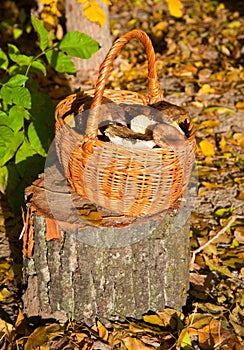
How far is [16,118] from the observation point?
8.60ft

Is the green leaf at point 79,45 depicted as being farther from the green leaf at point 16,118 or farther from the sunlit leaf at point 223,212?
the sunlit leaf at point 223,212

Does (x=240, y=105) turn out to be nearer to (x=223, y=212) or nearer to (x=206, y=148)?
(x=206, y=148)

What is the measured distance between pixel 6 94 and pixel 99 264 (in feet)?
2.89

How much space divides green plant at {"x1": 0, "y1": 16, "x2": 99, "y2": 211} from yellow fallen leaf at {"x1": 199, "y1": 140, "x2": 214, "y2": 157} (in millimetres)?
1102

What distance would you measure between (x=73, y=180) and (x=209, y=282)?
2.71 ft

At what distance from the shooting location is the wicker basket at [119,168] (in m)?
2.03

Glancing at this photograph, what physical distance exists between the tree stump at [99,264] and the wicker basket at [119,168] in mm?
74

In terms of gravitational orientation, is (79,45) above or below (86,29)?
above

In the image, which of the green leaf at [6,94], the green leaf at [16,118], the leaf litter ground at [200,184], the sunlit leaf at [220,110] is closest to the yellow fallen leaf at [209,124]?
the leaf litter ground at [200,184]

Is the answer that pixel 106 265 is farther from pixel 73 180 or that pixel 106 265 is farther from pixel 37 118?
pixel 37 118

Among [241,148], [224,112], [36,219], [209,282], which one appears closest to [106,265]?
[36,219]

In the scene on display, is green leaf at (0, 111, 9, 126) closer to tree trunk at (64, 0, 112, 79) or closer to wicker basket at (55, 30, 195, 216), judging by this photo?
wicker basket at (55, 30, 195, 216)

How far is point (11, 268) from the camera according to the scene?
2.61m

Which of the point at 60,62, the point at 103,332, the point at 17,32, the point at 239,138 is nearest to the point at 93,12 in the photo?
the point at 60,62
